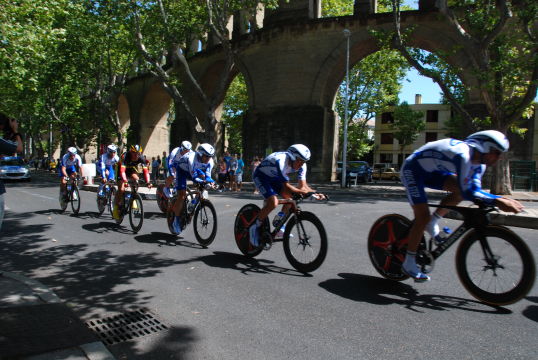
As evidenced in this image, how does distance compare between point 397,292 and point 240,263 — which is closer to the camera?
point 397,292

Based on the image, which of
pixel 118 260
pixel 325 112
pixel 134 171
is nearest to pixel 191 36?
pixel 325 112

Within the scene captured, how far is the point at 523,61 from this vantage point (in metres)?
14.8

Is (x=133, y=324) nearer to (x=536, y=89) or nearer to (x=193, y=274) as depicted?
(x=193, y=274)

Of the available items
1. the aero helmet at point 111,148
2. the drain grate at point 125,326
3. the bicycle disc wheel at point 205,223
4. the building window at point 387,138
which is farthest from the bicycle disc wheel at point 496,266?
the building window at point 387,138

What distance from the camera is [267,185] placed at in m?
5.82

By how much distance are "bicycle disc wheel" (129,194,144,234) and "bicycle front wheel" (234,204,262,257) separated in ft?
8.93

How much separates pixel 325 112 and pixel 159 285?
67.4ft

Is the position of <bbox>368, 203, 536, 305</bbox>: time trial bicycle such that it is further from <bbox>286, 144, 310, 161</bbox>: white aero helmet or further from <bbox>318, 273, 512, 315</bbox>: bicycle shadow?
<bbox>286, 144, 310, 161</bbox>: white aero helmet

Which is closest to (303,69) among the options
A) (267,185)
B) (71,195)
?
(71,195)

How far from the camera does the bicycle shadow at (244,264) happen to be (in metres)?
5.32

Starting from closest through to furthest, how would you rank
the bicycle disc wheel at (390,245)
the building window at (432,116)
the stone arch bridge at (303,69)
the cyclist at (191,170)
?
the bicycle disc wheel at (390,245) < the cyclist at (191,170) < the stone arch bridge at (303,69) < the building window at (432,116)

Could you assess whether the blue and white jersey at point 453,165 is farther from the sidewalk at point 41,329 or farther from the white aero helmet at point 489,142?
the sidewalk at point 41,329

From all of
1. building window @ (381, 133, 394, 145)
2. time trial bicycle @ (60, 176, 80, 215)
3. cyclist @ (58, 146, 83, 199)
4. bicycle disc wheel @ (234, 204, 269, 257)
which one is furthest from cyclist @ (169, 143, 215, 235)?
building window @ (381, 133, 394, 145)

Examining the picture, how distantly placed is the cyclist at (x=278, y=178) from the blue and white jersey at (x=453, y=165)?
1404mm
